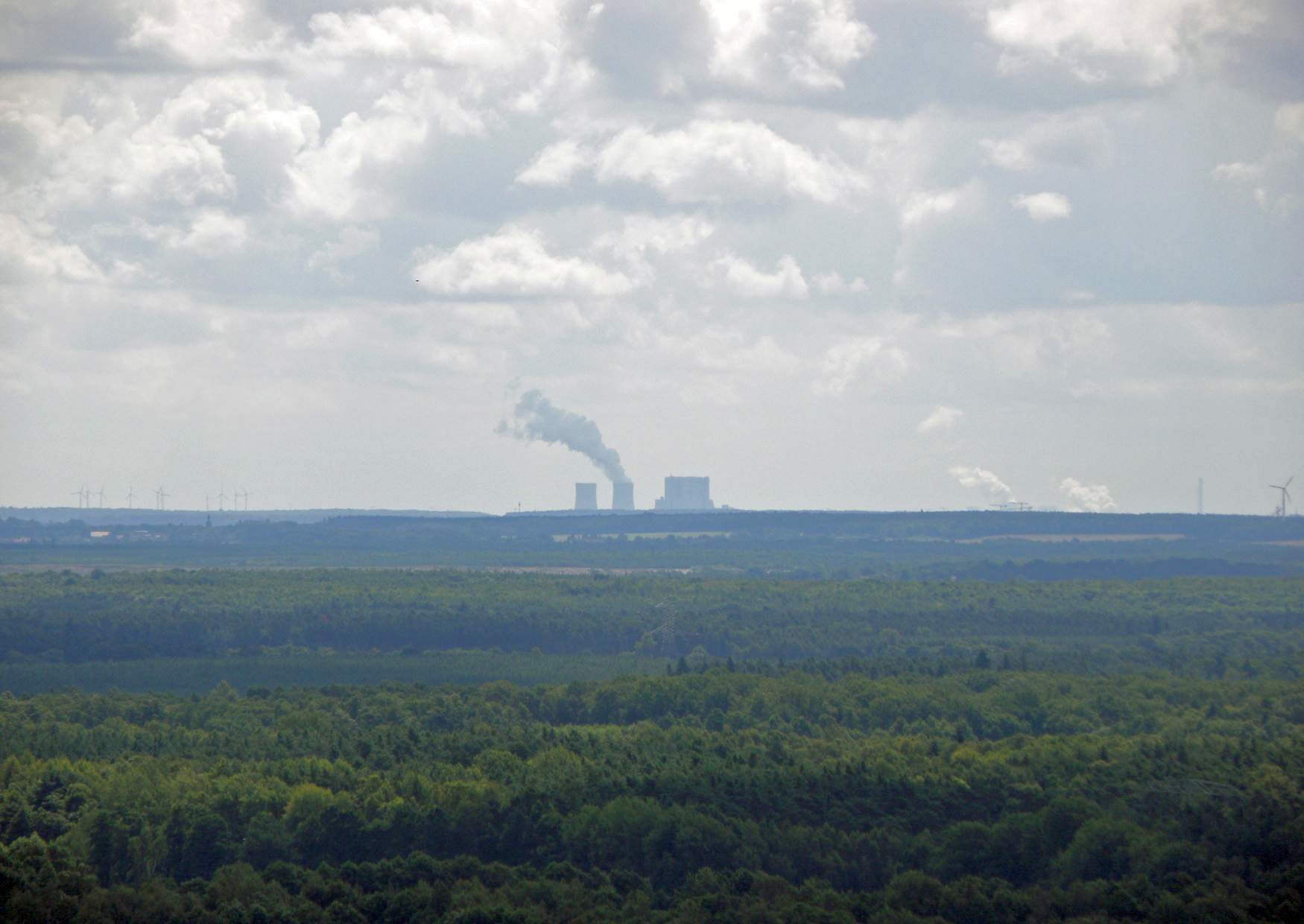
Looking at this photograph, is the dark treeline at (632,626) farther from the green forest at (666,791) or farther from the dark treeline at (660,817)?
the dark treeline at (660,817)

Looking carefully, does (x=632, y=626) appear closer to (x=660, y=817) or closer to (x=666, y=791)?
(x=666, y=791)

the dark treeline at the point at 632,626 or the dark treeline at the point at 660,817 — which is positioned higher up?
the dark treeline at the point at 632,626

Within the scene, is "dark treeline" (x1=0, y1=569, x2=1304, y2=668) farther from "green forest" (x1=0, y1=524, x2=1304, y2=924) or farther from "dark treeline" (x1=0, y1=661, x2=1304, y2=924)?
"dark treeline" (x1=0, y1=661, x2=1304, y2=924)

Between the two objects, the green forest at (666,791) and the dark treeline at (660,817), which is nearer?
the dark treeline at (660,817)

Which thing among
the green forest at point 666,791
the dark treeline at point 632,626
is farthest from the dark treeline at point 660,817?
the dark treeline at point 632,626

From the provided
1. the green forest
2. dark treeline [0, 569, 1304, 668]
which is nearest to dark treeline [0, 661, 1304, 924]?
the green forest

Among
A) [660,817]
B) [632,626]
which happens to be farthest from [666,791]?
[632,626]

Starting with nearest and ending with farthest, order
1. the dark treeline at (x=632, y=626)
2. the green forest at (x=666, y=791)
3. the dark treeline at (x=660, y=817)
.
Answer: the dark treeline at (x=660, y=817)
the green forest at (x=666, y=791)
the dark treeline at (x=632, y=626)
